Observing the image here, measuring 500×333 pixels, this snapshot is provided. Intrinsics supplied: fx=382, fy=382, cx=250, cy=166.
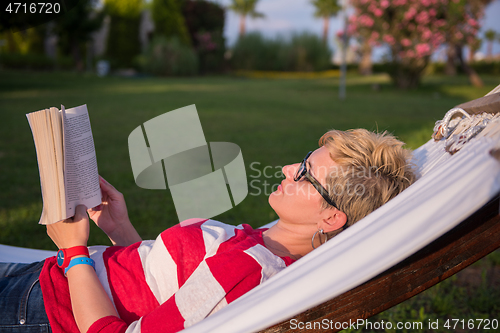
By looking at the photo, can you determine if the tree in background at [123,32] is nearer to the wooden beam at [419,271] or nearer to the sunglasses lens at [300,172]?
the sunglasses lens at [300,172]

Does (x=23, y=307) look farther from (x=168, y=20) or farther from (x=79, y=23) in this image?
(x=168, y=20)

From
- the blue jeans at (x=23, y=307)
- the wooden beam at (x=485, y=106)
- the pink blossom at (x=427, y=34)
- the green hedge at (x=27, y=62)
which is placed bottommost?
the blue jeans at (x=23, y=307)

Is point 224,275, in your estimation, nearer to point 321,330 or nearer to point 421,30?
point 321,330

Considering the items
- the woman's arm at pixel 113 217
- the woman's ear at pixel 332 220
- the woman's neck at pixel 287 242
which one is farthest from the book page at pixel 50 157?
the woman's ear at pixel 332 220

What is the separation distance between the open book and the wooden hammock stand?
72 cm

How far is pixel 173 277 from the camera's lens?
1.22 m

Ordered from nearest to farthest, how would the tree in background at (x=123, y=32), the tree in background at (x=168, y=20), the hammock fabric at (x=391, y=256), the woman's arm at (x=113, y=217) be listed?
the hammock fabric at (x=391, y=256) < the woman's arm at (x=113, y=217) < the tree in background at (x=123, y=32) < the tree in background at (x=168, y=20)

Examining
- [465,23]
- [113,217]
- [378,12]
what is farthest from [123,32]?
[113,217]

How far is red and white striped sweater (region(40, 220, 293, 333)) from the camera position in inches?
41.8

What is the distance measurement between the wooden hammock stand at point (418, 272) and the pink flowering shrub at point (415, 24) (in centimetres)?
1320

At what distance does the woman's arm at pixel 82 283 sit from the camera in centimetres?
109

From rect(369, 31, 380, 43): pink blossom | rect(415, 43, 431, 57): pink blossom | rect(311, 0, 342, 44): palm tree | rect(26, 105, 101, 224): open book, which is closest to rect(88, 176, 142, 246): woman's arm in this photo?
rect(26, 105, 101, 224): open book

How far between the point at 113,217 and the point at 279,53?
26987mm

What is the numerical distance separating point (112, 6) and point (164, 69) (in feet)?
22.4
